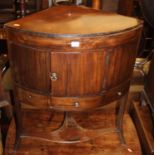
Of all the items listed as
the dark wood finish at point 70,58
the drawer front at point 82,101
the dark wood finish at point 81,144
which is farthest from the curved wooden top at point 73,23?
the dark wood finish at point 81,144

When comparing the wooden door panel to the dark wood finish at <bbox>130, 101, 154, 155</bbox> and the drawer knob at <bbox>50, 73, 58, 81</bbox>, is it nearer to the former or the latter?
the drawer knob at <bbox>50, 73, 58, 81</bbox>

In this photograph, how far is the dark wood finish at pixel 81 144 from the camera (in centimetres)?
138

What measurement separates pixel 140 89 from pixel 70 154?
73 cm

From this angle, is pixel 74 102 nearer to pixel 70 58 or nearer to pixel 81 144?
pixel 70 58

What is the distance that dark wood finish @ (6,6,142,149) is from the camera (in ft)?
3.15

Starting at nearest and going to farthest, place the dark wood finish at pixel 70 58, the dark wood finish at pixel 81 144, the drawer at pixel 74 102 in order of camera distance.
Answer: the dark wood finish at pixel 70 58, the drawer at pixel 74 102, the dark wood finish at pixel 81 144

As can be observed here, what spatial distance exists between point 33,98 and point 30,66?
17 centimetres

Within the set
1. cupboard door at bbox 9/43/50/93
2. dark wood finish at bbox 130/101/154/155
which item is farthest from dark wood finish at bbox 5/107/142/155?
cupboard door at bbox 9/43/50/93

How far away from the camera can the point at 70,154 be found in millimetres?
1367

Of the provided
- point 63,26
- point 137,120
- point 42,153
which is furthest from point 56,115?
point 63,26

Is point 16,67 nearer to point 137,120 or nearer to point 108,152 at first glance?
point 108,152

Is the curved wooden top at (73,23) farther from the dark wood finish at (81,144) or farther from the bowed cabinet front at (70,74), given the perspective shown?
the dark wood finish at (81,144)

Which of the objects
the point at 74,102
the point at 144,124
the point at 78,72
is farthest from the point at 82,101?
the point at 144,124

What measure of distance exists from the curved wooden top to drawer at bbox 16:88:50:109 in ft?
1.03
